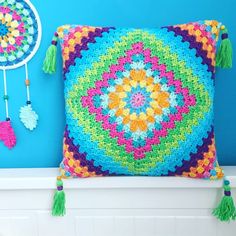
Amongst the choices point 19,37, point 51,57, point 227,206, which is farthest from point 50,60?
point 227,206

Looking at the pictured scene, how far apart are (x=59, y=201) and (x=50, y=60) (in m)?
0.40

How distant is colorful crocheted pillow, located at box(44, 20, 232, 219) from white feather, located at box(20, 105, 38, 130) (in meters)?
0.17

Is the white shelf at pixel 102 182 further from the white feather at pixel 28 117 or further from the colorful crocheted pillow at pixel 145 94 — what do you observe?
the white feather at pixel 28 117

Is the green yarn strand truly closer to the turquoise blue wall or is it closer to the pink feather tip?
the turquoise blue wall

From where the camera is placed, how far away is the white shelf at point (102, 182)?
0.99 metres

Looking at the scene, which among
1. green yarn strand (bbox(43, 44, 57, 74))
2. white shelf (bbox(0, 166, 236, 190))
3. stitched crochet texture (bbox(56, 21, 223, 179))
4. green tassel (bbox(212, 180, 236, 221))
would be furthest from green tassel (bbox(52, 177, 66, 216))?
green tassel (bbox(212, 180, 236, 221))

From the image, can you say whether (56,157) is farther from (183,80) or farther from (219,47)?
(219,47)

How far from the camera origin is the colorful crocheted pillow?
0.93 meters

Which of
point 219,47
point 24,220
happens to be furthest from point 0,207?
point 219,47

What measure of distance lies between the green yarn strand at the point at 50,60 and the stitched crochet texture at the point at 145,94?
0.04m

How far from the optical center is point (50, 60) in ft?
3.22

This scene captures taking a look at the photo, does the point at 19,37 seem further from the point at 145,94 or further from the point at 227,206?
the point at 227,206

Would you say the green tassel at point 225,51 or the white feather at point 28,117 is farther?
the white feather at point 28,117

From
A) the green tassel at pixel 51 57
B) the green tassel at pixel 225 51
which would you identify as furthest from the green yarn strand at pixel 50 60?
the green tassel at pixel 225 51
